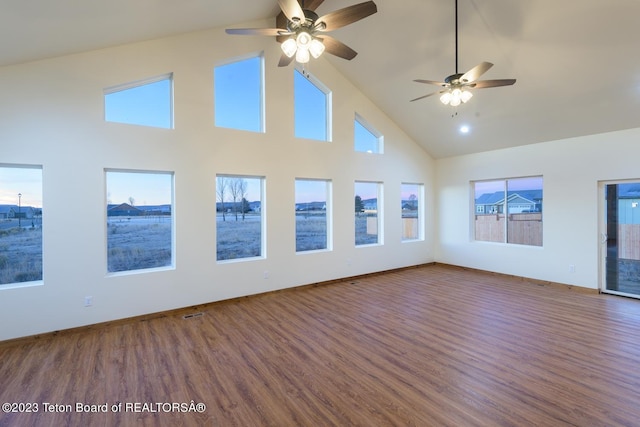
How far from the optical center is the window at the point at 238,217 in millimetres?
4754

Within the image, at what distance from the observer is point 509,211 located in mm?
6340

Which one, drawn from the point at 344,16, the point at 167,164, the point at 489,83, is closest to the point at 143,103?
the point at 167,164

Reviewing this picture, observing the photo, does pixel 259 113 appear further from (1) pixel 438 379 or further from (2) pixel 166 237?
(1) pixel 438 379

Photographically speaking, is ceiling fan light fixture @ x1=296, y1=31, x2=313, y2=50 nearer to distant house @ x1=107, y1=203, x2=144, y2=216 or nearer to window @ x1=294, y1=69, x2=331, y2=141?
window @ x1=294, y1=69, x2=331, y2=141

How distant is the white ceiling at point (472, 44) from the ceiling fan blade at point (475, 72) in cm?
100

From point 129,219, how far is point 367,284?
13.9 feet

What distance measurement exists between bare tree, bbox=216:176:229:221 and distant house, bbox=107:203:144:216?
1.12m

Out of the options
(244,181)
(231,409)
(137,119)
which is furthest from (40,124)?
(231,409)

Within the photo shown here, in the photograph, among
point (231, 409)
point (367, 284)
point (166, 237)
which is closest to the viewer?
point (231, 409)

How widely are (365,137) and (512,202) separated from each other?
11.5ft

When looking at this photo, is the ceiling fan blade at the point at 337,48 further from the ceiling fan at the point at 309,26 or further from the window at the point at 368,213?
the window at the point at 368,213

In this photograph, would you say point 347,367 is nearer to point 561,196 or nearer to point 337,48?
point 337,48

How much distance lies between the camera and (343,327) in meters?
3.73

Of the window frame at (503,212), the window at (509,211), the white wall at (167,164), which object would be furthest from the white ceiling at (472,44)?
Result: the window at (509,211)
